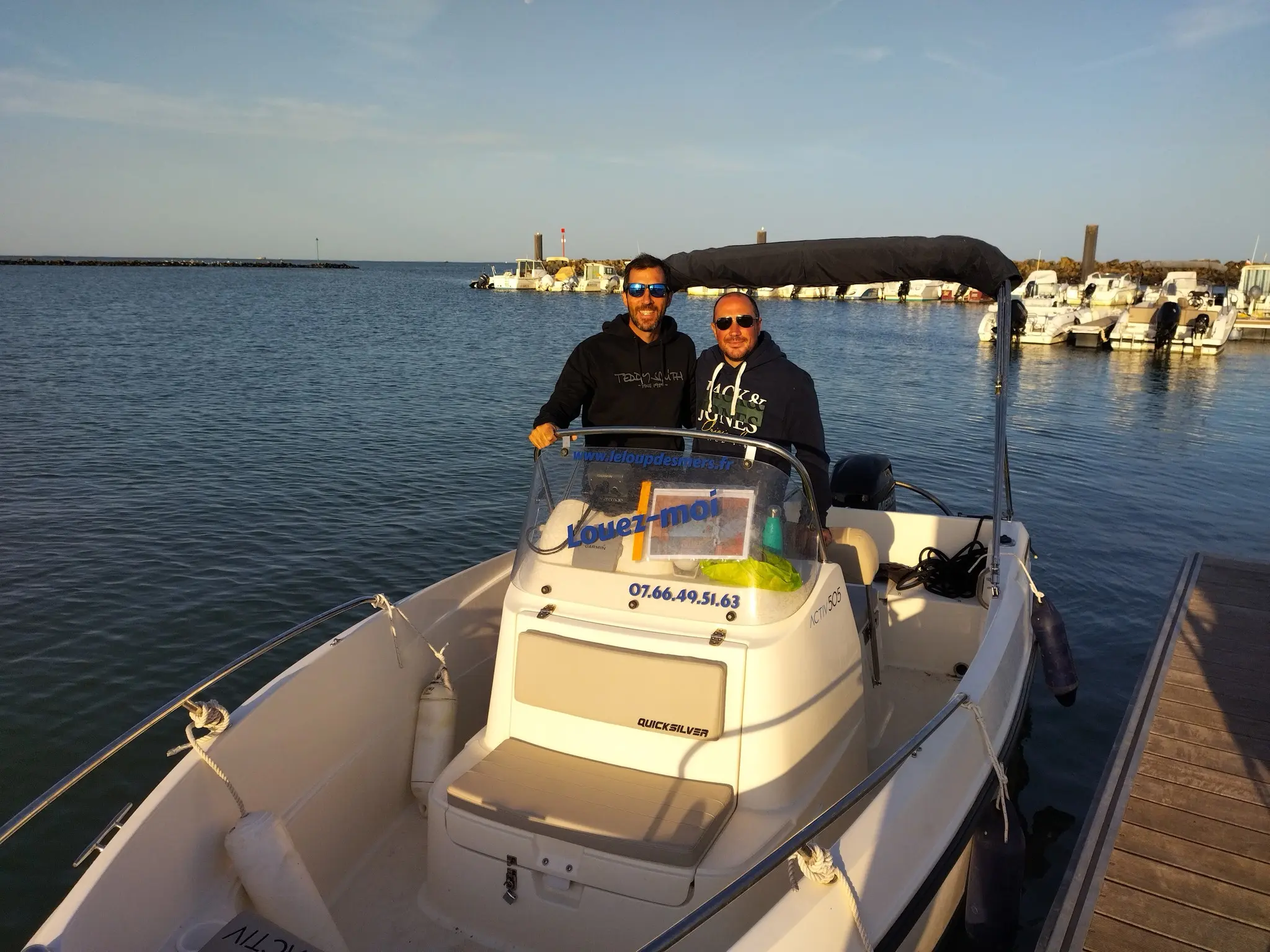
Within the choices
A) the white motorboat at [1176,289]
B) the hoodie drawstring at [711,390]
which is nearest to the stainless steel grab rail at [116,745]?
the hoodie drawstring at [711,390]

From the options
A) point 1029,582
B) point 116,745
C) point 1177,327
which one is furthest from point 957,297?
point 116,745

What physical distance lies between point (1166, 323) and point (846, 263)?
107 feet

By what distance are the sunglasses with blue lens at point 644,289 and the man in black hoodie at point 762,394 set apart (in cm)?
32

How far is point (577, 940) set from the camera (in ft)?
9.39

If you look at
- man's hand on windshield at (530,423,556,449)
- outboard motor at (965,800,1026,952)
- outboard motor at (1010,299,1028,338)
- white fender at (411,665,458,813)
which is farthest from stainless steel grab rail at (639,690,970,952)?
outboard motor at (1010,299,1028,338)

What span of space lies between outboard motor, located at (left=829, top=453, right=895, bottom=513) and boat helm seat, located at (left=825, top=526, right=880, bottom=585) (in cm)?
190

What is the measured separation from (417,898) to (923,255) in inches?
162

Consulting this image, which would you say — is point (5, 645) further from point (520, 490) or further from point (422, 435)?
point (422, 435)

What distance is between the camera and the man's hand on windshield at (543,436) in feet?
11.8

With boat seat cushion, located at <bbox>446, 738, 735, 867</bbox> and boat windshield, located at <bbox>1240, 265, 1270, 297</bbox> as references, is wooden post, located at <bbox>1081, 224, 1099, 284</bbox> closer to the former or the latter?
boat windshield, located at <bbox>1240, 265, 1270, 297</bbox>

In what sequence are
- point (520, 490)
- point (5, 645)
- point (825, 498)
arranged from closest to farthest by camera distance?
point (825, 498), point (5, 645), point (520, 490)

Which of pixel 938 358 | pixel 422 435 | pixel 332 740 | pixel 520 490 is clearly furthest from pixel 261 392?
pixel 938 358

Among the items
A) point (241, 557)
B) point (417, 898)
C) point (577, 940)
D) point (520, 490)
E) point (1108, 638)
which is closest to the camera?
point (577, 940)

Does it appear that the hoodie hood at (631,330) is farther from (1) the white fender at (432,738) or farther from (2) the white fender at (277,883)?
(2) the white fender at (277,883)
